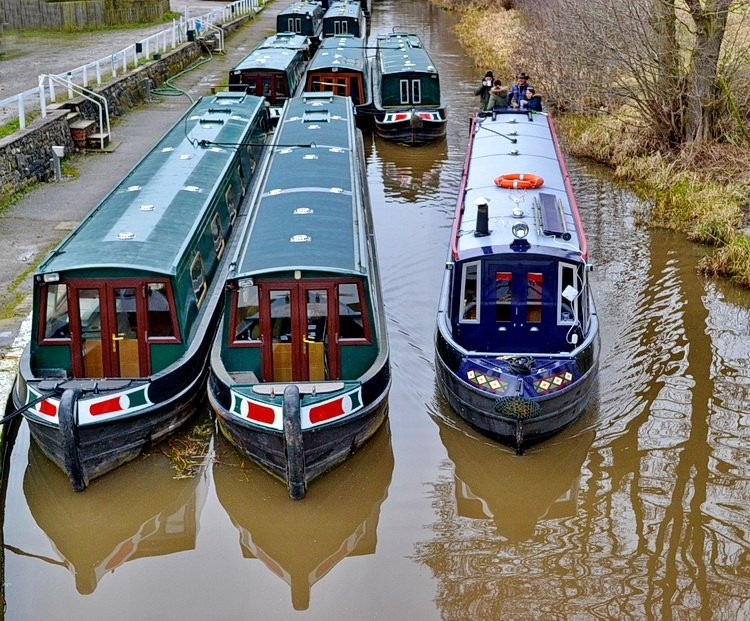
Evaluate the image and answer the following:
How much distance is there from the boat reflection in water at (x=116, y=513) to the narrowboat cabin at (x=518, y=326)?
11.1 ft

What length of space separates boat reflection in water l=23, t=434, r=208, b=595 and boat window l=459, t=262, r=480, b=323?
11.9ft

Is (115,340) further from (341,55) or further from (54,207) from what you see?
(341,55)

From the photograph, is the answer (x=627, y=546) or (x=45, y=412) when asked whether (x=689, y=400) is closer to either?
(x=627, y=546)

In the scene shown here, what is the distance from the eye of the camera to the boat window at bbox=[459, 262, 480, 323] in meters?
11.2

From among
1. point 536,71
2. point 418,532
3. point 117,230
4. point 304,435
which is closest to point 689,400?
point 418,532

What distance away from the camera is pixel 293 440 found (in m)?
9.41

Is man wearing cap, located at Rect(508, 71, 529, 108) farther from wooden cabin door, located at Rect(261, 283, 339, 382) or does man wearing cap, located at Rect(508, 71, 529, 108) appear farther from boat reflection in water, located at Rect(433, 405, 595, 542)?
wooden cabin door, located at Rect(261, 283, 339, 382)

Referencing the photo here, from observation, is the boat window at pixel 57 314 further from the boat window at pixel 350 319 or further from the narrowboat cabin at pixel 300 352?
the boat window at pixel 350 319

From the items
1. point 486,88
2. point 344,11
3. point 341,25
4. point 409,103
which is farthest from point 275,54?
point 344,11

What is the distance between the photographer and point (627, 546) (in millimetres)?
9414

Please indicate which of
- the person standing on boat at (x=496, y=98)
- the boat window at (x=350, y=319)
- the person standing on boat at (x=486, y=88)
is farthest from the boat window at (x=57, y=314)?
the person standing on boat at (x=486, y=88)

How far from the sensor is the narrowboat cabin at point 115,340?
9.84 metres

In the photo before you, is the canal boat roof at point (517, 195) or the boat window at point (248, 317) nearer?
the boat window at point (248, 317)

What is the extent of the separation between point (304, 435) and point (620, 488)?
3644 millimetres
